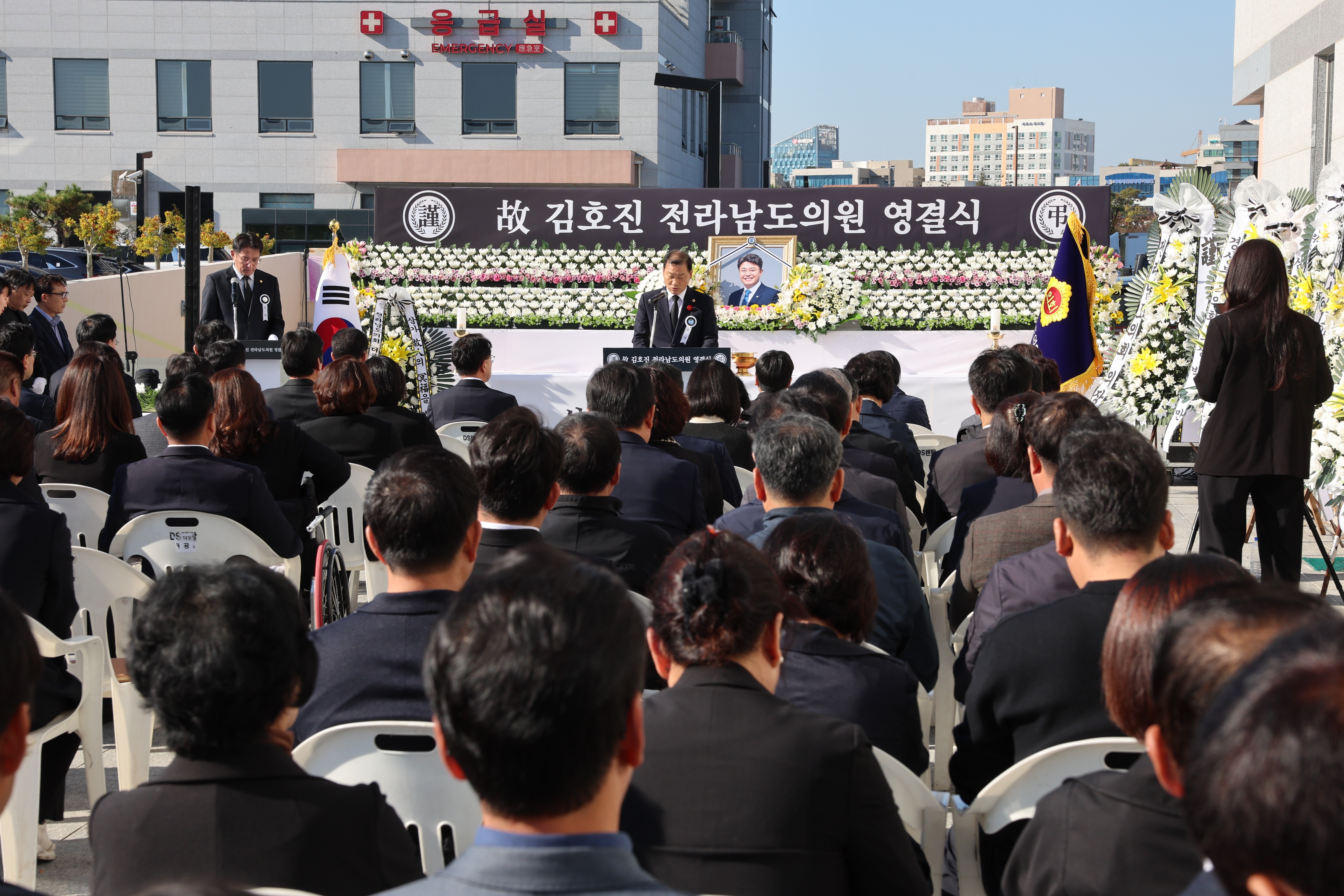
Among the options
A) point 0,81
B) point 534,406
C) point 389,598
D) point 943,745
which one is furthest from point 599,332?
point 0,81

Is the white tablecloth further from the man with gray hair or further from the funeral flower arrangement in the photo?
the man with gray hair

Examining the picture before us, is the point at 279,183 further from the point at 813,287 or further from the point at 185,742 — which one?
the point at 185,742

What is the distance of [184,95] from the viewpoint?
31.4 meters

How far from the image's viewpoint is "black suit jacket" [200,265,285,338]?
9.11m

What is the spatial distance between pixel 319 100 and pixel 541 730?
3330 cm

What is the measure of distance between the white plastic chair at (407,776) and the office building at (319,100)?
30.4m

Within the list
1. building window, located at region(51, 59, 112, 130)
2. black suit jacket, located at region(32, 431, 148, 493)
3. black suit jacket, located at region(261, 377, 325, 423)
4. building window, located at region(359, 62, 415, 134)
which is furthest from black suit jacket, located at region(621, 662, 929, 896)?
building window, located at region(51, 59, 112, 130)

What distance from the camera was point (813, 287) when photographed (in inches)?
423

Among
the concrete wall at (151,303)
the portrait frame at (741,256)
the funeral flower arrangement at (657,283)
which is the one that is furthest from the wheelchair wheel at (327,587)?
the concrete wall at (151,303)

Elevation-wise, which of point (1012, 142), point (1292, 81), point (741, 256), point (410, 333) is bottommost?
point (410, 333)

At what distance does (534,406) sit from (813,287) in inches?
112

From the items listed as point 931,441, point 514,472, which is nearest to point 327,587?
point 514,472

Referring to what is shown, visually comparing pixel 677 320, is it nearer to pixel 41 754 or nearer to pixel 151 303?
pixel 41 754

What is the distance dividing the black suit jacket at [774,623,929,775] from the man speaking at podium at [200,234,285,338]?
7688mm
